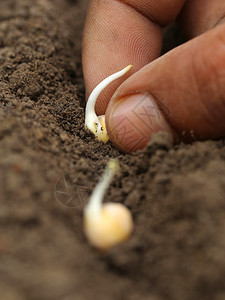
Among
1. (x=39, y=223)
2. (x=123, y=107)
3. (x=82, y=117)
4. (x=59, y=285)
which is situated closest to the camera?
(x=59, y=285)

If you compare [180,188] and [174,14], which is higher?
[174,14]

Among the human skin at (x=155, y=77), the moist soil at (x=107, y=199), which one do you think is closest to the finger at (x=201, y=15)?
the human skin at (x=155, y=77)

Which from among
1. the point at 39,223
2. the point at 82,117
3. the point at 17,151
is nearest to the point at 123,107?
the point at 82,117

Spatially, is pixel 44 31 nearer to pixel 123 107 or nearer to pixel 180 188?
pixel 123 107

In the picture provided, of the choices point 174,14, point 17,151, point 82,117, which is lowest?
point 82,117

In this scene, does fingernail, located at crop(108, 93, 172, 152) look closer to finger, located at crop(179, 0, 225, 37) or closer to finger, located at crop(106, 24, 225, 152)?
finger, located at crop(106, 24, 225, 152)

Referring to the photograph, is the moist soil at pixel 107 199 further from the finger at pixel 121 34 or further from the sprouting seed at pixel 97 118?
the finger at pixel 121 34
